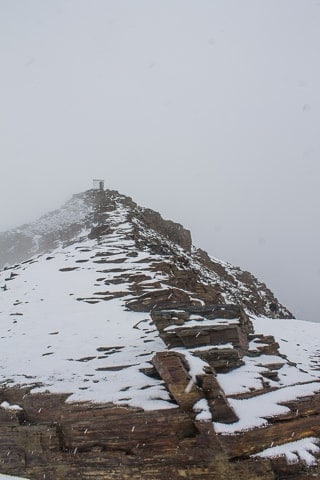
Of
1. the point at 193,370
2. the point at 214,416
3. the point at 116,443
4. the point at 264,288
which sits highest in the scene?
the point at 193,370

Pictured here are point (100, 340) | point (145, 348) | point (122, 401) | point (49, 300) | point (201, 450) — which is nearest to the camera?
point (201, 450)

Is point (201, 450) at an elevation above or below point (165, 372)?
below

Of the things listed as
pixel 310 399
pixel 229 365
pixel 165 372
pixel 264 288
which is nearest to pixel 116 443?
pixel 165 372

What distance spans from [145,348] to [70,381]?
3.30 metres

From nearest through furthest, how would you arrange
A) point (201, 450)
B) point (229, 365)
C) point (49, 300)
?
point (201, 450), point (229, 365), point (49, 300)

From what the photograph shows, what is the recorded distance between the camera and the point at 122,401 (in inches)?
459

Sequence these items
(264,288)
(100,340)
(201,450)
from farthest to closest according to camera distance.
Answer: (264,288) < (100,340) < (201,450)

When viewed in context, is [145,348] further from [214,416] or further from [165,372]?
[214,416]

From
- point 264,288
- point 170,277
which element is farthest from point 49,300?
point 264,288

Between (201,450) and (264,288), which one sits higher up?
(201,450)

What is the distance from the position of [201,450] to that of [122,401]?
2593mm

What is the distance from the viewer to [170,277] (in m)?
24.6

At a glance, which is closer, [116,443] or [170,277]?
[116,443]

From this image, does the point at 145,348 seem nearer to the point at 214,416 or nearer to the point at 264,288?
the point at 214,416
